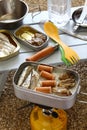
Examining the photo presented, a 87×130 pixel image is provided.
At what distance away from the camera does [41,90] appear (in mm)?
1082

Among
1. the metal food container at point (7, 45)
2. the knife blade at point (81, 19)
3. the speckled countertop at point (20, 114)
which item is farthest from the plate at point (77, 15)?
the speckled countertop at point (20, 114)

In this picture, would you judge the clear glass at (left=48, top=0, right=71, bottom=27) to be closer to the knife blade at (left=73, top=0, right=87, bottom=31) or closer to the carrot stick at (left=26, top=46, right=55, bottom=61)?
the knife blade at (left=73, top=0, right=87, bottom=31)

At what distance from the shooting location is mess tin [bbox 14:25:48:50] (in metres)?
1.23

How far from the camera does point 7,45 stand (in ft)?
4.06

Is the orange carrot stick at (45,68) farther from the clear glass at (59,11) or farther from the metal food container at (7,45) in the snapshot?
the clear glass at (59,11)

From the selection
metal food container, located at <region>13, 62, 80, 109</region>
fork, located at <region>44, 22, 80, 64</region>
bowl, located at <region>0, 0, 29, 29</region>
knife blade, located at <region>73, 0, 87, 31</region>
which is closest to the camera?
metal food container, located at <region>13, 62, 80, 109</region>

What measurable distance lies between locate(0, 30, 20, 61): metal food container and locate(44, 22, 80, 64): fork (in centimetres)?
14

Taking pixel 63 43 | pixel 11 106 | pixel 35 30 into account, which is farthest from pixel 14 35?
pixel 11 106

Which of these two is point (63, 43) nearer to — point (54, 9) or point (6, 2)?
point (54, 9)

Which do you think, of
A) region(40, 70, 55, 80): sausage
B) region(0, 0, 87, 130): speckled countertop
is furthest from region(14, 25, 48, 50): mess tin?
region(0, 0, 87, 130): speckled countertop

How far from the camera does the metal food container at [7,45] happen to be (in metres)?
1.20

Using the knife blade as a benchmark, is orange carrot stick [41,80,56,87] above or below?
below

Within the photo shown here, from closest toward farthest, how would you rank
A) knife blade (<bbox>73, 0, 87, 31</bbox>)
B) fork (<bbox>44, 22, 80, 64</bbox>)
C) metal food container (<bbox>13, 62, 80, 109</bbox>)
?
metal food container (<bbox>13, 62, 80, 109</bbox>) → fork (<bbox>44, 22, 80, 64</bbox>) → knife blade (<bbox>73, 0, 87, 31</bbox>)

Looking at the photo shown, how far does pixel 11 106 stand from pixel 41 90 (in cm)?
49
